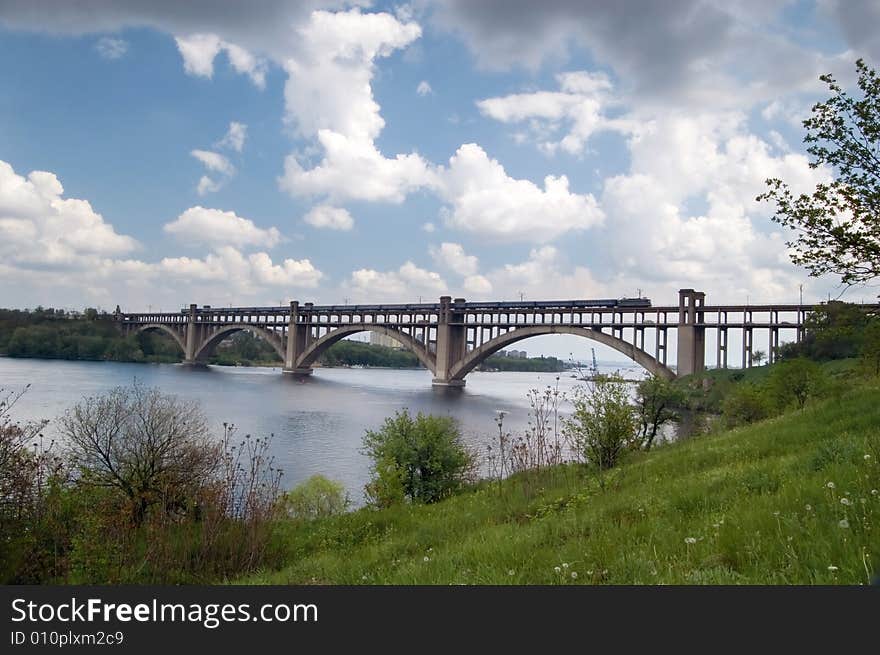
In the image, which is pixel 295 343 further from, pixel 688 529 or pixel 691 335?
pixel 688 529

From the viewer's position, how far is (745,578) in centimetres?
357

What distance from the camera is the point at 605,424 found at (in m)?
15.6

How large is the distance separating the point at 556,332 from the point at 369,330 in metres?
28.0

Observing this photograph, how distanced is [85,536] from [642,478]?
977 centimetres

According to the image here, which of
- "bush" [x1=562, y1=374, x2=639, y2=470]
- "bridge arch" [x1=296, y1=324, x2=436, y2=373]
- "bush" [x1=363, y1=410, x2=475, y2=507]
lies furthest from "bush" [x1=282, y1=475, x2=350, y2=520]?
"bridge arch" [x1=296, y1=324, x2=436, y2=373]

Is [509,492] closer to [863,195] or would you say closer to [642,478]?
[642,478]

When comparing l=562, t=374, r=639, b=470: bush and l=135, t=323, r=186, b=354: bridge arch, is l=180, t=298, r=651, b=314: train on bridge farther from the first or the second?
l=562, t=374, r=639, b=470: bush

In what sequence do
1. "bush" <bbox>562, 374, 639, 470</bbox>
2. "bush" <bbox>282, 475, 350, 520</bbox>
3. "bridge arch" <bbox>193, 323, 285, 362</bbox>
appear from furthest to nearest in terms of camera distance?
"bridge arch" <bbox>193, 323, 285, 362</bbox>, "bush" <bbox>282, 475, 350, 520</bbox>, "bush" <bbox>562, 374, 639, 470</bbox>

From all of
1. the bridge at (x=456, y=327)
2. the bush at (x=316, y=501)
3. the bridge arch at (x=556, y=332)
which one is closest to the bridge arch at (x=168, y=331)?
the bridge at (x=456, y=327)

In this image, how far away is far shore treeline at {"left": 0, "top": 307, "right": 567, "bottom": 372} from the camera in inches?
3903

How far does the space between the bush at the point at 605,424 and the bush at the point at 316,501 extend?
708 centimetres

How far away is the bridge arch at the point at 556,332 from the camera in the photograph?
187 feet

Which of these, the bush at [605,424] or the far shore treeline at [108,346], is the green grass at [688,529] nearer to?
the bush at [605,424]

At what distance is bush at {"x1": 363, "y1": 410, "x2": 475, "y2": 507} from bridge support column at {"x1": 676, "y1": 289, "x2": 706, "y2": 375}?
44.2 metres
